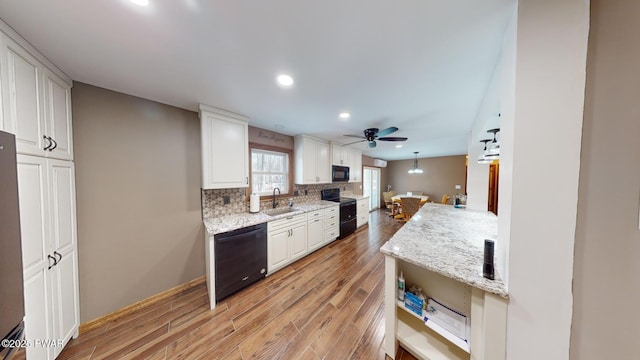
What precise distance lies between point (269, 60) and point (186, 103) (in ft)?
4.65

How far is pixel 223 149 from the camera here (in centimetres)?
236

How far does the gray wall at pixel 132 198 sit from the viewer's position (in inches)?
66.9

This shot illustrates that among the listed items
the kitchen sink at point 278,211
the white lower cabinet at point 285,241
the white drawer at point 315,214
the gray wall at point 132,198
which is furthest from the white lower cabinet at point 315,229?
the gray wall at point 132,198

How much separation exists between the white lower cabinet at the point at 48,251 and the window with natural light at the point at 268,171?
186 cm

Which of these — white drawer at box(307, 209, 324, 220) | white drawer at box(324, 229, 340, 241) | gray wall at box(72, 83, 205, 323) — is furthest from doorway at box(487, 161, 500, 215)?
gray wall at box(72, 83, 205, 323)

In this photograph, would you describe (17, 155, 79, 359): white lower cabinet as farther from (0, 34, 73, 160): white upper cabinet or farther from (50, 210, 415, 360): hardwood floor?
(50, 210, 415, 360): hardwood floor

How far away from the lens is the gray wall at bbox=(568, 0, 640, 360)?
756 millimetres

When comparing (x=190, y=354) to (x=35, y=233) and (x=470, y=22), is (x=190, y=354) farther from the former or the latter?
(x=470, y=22)

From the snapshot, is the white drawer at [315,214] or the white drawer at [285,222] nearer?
the white drawer at [285,222]

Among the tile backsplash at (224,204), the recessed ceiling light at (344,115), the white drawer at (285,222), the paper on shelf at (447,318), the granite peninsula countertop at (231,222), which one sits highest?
the recessed ceiling light at (344,115)

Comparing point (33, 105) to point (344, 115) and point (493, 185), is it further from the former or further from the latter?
point (493, 185)

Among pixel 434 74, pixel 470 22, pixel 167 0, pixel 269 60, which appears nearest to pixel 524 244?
pixel 470 22

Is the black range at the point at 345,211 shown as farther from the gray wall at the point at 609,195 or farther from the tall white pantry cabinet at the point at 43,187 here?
the tall white pantry cabinet at the point at 43,187

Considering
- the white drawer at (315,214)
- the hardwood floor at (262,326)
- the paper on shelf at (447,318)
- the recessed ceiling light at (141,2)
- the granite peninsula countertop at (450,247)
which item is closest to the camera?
the recessed ceiling light at (141,2)
